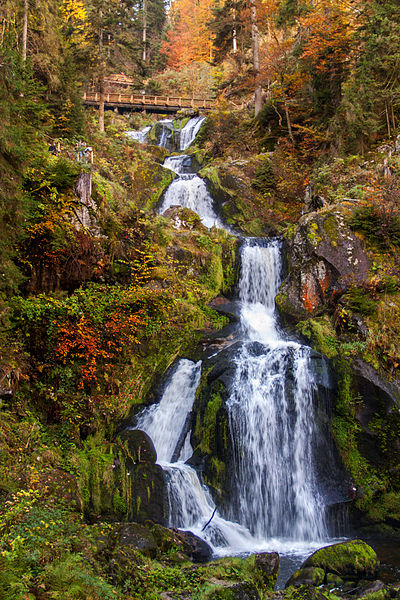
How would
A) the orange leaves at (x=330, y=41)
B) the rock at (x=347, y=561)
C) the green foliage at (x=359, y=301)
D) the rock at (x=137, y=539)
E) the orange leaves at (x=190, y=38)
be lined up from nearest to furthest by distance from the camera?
the rock at (x=137, y=539) < the rock at (x=347, y=561) < the green foliage at (x=359, y=301) < the orange leaves at (x=330, y=41) < the orange leaves at (x=190, y=38)

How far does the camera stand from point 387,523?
8.70 metres

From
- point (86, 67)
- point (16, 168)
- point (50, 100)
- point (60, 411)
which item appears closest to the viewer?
point (16, 168)

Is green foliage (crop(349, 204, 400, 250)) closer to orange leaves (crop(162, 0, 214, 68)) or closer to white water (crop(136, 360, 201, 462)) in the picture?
white water (crop(136, 360, 201, 462))

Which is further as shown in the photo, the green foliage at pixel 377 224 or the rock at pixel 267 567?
the green foliage at pixel 377 224

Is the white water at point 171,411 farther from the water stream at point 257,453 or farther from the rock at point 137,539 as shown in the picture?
the rock at point 137,539

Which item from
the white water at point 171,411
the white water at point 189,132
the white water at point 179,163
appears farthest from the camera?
the white water at point 189,132

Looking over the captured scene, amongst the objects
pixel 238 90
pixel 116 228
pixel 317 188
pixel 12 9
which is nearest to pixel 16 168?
pixel 116 228

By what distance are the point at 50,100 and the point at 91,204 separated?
7489 mm

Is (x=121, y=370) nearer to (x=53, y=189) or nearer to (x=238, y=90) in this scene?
(x=53, y=189)

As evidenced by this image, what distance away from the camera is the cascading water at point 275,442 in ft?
28.7

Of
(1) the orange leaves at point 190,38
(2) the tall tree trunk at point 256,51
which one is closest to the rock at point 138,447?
(2) the tall tree trunk at point 256,51

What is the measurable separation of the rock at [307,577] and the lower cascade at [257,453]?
1.45m

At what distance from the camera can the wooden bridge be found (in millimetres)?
31344

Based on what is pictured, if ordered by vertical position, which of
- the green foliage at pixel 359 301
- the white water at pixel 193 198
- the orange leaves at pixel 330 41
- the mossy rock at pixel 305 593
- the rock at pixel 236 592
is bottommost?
the mossy rock at pixel 305 593
